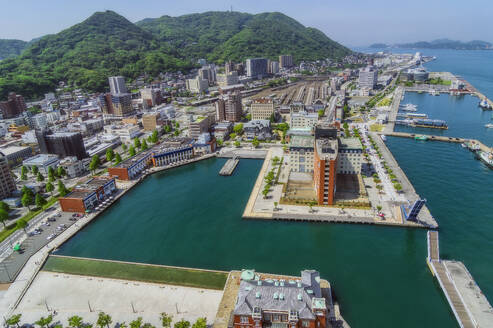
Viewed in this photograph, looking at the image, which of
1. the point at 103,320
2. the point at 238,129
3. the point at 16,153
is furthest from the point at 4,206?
the point at 238,129

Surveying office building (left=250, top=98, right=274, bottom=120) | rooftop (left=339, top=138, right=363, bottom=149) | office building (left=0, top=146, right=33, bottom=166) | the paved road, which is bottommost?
the paved road

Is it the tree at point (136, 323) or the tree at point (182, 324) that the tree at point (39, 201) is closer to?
the tree at point (136, 323)

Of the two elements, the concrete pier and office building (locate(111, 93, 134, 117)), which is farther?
office building (locate(111, 93, 134, 117))

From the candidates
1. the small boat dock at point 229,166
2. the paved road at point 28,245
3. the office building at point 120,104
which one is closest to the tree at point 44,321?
the paved road at point 28,245

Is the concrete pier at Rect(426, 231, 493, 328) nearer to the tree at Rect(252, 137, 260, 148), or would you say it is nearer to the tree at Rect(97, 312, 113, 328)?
the tree at Rect(97, 312, 113, 328)

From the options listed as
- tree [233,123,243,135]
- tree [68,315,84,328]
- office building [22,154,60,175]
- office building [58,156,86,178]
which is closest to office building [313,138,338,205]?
tree [68,315,84,328]

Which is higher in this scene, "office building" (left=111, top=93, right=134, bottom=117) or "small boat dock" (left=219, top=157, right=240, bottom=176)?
"office building" (left=111, top=93, right=134, bottom=117)

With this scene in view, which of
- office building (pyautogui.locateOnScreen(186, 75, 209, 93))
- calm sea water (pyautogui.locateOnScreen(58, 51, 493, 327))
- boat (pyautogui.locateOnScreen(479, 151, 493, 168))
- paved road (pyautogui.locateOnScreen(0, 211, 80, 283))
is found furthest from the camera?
office building (pyautogui.locateOnScreen(186, 75, 209, 93))

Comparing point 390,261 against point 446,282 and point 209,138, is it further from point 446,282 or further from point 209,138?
point 209,138
